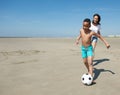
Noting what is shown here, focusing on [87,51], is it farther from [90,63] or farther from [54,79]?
[54,79]

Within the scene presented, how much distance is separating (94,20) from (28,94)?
12.5 feet

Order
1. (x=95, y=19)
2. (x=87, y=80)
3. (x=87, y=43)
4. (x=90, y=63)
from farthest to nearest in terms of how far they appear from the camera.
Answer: (x=95, y=19), (x=87, y=43), (x=90, y=63), (x=87, y=80)

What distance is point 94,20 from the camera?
771 cm

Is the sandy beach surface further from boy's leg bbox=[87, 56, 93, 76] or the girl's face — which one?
the girl's face

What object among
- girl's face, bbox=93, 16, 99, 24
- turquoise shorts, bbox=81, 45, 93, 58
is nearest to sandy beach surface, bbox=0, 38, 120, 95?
turquoise shorts, bbox=81, 45, 93, 58

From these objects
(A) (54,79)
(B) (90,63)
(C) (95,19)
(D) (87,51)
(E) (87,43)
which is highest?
(C) (95,19)

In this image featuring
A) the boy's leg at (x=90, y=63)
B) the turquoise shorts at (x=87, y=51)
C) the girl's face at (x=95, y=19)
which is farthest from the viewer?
the girl's face at (x=95, y=19)

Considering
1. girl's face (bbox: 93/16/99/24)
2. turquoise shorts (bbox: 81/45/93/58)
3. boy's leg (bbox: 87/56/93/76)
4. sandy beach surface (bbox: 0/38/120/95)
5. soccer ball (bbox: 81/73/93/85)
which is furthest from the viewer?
girl's face (bbox: 93/16/99/24)

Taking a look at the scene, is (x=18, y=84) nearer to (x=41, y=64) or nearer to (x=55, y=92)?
(x=55, y=92)

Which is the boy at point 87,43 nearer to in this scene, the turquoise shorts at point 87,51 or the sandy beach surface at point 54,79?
the turquoise shorts at point 87,51

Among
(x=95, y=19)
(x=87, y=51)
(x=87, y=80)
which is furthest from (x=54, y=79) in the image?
(x=95, y=19)

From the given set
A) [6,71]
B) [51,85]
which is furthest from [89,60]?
[6,71]

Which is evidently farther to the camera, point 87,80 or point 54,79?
point 54,79

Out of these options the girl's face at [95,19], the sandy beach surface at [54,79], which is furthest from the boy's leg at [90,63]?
the girl's face at [95,19]
